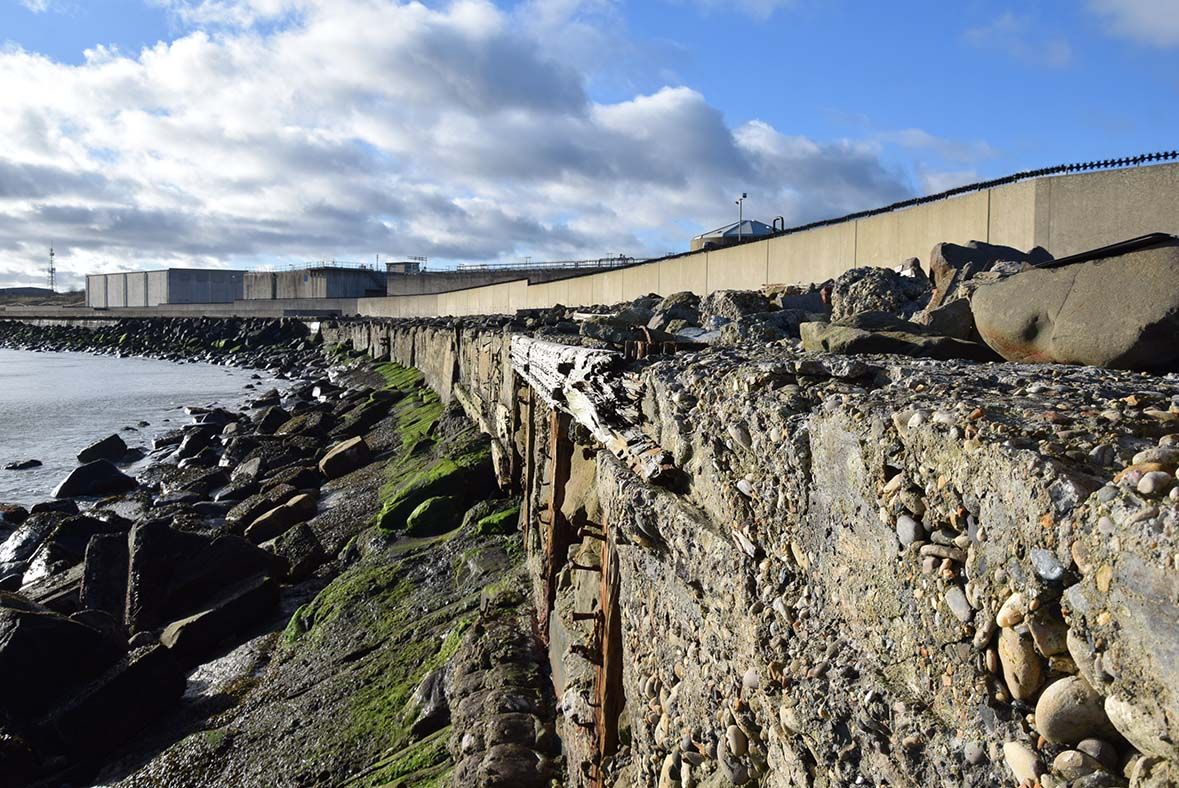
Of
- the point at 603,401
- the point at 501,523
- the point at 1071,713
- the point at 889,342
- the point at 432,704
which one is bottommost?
the point at 432,704

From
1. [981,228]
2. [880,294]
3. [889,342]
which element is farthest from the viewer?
[981,228]

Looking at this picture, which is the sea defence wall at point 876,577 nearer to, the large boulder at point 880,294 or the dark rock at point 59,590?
the large boulder at point 880,294

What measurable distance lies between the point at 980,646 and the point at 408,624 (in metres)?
6.06

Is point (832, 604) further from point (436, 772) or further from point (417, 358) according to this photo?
point (417, 358)

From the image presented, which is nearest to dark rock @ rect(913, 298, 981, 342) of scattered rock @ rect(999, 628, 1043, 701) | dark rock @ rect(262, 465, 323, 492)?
scattered rock @ rect(999, 628, 1043, 701)

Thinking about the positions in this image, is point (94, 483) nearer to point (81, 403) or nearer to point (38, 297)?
point (81, 403)

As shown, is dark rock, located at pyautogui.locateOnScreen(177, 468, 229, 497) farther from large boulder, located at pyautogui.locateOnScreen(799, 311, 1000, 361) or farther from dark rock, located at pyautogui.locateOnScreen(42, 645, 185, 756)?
large boulder, located at pyautogui.locateOnScreen(799, 311, 1000, 361)

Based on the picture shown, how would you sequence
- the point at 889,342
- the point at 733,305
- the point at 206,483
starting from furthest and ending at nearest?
the point at 206,483, the point at 733,305, the point at 889,342

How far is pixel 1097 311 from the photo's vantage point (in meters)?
3.08

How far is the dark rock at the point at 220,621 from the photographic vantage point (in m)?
8.53

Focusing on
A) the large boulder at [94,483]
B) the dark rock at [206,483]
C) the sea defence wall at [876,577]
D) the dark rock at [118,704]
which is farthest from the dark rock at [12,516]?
the sea defence wall at [876,577]

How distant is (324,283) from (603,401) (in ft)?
216

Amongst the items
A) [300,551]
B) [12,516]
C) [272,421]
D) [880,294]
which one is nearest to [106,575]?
[300,551]

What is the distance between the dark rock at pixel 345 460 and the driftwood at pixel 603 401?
936 cm
